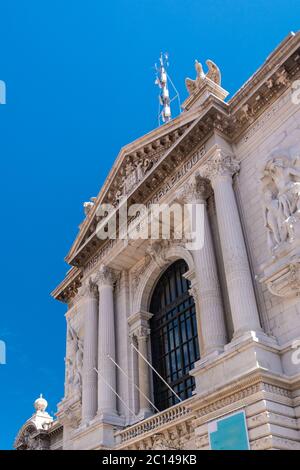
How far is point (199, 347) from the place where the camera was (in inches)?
712

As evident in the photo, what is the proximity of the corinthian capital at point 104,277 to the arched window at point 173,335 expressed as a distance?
2.31 metres

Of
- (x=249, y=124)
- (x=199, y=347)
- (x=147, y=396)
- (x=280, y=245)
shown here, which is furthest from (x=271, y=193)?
(x=147, y=396)

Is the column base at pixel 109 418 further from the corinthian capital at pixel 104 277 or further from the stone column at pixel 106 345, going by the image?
the corinthian capital at pixel 104 277

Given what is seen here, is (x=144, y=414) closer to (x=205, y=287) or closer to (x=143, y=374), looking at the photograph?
(x=143, y=374)

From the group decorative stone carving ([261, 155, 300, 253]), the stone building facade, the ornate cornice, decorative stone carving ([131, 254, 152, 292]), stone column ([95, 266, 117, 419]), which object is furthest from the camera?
decorative stone carving ([131, 254, 152, 292])

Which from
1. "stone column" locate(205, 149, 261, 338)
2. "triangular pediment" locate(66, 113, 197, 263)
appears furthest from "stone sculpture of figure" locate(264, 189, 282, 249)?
"triangular pediment" locate(66, 113, 197, 263)

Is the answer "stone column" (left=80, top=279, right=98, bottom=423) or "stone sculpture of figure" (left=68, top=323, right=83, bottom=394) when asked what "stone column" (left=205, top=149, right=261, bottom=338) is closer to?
"stone column" (left=80, top=279, right=98, bottom=423)

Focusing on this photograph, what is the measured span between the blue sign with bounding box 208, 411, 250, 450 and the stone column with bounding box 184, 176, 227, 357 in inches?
91.0

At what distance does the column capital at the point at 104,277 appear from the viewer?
23.0 metres

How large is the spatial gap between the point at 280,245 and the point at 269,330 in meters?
2.44

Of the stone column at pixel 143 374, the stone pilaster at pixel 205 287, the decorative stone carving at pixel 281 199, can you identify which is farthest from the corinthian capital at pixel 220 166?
the stone column at pixel 143 374

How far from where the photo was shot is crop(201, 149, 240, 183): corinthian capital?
1798 cm
